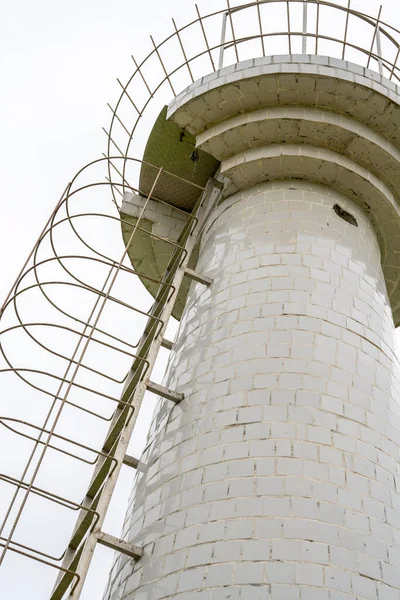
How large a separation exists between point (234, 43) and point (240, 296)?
4.89 metres

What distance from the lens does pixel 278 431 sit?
24.5ft

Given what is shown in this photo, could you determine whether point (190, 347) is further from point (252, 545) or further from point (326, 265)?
point (252, 545)

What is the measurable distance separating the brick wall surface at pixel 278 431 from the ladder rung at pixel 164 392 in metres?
0.09

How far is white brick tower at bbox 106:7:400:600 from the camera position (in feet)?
22.0

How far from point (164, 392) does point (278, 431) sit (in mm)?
1485

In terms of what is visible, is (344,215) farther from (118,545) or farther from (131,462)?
(118,545)

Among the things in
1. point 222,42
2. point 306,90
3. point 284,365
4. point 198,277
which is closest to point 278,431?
point 284,365

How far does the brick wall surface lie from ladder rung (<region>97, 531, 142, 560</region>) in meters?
0.11

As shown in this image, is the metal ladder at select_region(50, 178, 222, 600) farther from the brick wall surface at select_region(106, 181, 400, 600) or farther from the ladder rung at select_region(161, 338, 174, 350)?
the brick wall surface at select_region(106, 181, 400, 600)

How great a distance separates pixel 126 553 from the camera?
23.8ft

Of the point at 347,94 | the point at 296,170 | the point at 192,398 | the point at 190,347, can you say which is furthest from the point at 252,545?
the point at 347,94

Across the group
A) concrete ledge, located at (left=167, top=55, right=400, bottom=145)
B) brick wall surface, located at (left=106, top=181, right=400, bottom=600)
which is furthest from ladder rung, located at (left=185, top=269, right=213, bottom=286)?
concrete ledge, located at (left=167, top=55, right=400, bottom=145)

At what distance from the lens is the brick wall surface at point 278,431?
21.6 ft

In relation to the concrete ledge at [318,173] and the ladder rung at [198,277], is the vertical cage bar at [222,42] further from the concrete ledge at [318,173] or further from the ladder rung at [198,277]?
the ladder rung at [198,277]
